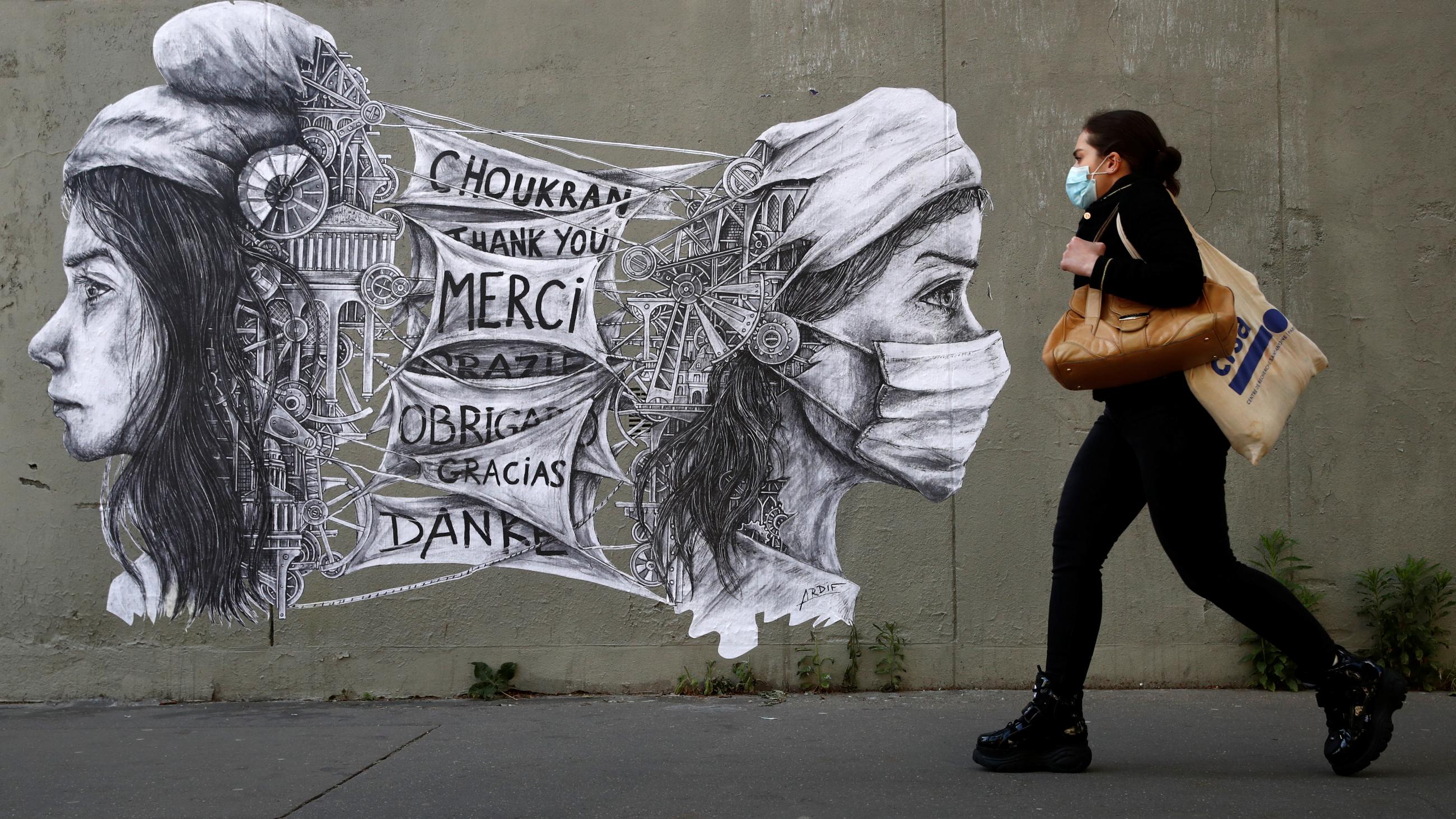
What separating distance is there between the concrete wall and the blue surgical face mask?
1109 millimetres

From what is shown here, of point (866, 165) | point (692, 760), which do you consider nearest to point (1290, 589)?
point (866, 165)

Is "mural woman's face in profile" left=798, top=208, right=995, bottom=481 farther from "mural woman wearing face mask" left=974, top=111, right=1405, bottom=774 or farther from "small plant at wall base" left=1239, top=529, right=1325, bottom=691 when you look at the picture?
"small plant at wall base" left=1239, top=529, right=1325, bottom=691

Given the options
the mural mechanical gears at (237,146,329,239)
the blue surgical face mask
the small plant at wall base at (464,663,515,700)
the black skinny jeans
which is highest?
the mural mechanical gears at (237,146,329,239)

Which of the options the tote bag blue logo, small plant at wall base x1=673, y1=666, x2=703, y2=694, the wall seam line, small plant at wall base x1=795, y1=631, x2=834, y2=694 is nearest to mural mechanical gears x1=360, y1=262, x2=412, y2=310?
small plant at wall base x1=673, y1=666, x2=703, y2=694

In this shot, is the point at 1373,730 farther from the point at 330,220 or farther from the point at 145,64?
the point at 145,64

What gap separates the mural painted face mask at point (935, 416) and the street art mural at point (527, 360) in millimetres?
11

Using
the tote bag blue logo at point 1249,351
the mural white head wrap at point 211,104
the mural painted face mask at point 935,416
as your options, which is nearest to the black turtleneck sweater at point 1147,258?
the tote bag blue logo at point 1249,351

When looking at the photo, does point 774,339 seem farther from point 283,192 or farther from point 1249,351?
point 283,192

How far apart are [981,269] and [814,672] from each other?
163cm

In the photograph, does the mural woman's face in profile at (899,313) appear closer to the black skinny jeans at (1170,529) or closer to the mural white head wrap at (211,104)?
the black skinny jeans at (1170,529)

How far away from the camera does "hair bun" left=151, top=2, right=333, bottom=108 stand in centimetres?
441

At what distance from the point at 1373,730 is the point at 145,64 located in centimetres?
467

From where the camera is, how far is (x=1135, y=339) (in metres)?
2.95

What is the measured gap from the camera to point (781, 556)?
433 centimetres
